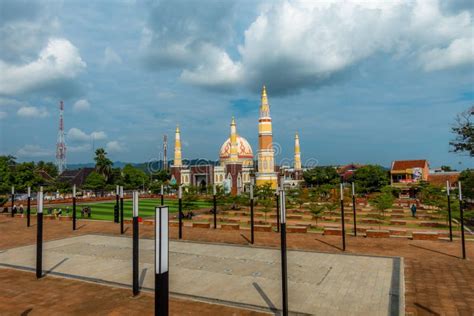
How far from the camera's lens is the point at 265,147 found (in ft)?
202

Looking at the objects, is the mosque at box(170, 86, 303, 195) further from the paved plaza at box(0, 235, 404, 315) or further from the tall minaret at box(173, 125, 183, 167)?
the paved plaza at box(0, 235, 404, 315)

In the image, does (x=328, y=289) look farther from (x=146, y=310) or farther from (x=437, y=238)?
(x=437, y=238)

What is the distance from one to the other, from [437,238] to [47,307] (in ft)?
60.2

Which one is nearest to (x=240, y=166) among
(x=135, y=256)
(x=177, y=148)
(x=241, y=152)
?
(x=241, y=152)

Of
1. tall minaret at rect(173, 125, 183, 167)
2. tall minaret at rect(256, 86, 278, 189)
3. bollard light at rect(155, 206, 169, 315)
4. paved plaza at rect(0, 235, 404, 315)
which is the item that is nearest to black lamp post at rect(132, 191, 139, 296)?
paved plaza at rect(0, 235, 404, 315)

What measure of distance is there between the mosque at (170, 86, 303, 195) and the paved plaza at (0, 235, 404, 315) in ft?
149

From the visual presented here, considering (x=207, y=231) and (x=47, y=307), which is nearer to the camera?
(x=47, y=307)

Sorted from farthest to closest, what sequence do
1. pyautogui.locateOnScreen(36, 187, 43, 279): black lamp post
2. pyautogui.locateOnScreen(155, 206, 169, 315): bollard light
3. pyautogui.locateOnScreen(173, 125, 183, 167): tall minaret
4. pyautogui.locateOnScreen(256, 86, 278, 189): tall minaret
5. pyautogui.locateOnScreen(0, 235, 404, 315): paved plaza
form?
pyautogui.locateOnScreen(173, 125, 183, 167): tall minaret < pyautogui.locateOnScreen(256, 86, 278, 189): tall minaret < pyautogui.locateOnScreen(36, 187, 43, 279): black lamp post < pyautogui.locateOnScreen(0, 235, 404, 315): paved plaza < pyautogui.locateOnScreen(155, 206, 169, 315): bollard light

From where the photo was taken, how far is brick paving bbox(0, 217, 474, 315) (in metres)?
9.01

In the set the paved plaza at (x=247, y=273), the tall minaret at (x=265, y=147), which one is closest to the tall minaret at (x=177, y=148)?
the tall minaret at (x=265, y=147)

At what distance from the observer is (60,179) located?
70.9m

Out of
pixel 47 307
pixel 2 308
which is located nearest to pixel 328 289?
pixel 47 307

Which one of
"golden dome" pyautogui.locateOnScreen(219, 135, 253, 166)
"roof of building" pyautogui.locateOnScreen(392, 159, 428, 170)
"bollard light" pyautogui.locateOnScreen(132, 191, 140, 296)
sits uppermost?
"golden dome" pyautogui.locateOnScreen(219, 135, 253, 166)

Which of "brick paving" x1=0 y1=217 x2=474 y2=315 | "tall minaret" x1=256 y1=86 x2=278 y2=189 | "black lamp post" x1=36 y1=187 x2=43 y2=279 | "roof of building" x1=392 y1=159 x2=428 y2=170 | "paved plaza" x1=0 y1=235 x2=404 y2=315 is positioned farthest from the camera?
"roof of building" x1=392 y1=159 x2=428 y2=170
